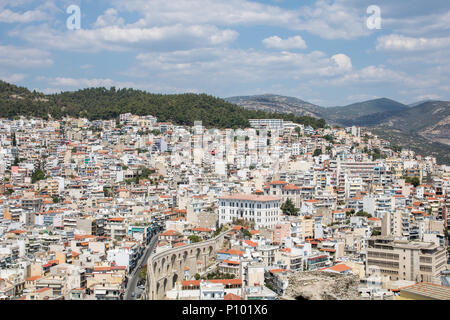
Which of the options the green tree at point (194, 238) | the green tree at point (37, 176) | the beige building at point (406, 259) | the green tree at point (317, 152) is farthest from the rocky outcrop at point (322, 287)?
the green tree at point (317, 152)

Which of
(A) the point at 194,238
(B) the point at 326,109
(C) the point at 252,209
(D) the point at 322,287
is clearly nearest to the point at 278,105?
(B) the point at 326,109

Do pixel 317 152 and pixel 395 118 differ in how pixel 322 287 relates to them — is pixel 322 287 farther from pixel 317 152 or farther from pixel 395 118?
pixel 395 118

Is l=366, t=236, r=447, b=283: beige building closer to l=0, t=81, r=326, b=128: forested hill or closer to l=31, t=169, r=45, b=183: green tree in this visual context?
l=31, t=169, r=45, b=183: green tree

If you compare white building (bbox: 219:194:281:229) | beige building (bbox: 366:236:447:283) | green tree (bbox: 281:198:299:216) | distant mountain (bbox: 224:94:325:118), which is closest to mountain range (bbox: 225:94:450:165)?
distant mountain (bbox: 224:94:325:118)

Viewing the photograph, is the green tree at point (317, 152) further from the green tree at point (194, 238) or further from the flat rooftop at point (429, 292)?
the flat rooftop at point (429, 292)
